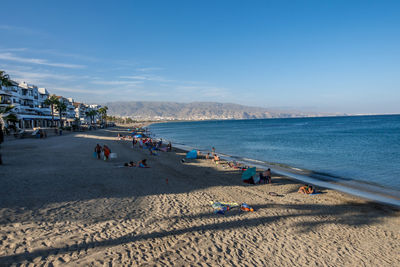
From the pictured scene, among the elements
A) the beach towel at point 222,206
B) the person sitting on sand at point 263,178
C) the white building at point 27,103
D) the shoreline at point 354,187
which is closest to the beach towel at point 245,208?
the beach towel at point 222,206

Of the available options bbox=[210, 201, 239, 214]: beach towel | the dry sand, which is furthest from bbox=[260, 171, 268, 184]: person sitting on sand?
bbox=[210, 201, 239, 214]: beach towel

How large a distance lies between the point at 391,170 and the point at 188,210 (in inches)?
743

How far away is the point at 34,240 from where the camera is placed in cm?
558

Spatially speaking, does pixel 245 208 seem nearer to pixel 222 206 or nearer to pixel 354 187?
pixel 222 206

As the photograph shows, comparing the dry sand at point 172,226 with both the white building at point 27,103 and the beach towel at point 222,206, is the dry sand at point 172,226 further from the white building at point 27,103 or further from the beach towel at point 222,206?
the white building at point 27,103

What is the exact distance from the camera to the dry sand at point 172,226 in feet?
18.2

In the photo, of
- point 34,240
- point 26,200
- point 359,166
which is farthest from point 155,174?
point 359,166

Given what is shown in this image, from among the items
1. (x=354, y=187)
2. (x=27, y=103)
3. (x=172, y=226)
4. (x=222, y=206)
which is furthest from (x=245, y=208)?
(x=27, y=103)

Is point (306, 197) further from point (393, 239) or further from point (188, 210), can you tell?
point (188, 210)

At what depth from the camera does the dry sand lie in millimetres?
5551

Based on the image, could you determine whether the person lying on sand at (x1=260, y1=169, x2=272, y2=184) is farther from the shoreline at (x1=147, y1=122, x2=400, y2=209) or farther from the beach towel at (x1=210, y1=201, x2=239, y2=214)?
the beach towel at (x1=210, y1=201, x2=239, y2=214)

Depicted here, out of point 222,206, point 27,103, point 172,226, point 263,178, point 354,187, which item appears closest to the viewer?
point 172,226

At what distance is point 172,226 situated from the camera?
7.18m

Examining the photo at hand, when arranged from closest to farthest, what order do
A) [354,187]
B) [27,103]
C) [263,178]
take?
[354,187]
[263,178]
[27,103]
